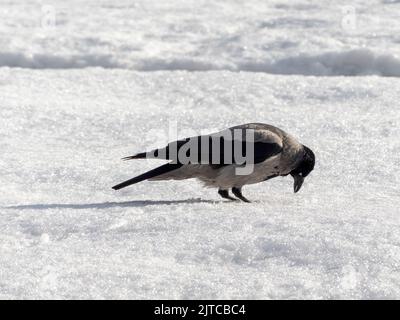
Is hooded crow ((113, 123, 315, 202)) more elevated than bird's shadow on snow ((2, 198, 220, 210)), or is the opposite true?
hooded crow ((113, 123, 315, 202))

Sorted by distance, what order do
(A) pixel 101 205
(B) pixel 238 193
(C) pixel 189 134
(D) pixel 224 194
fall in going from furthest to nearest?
1. (C) pixel 189 134
2. (D) pixel 224 194
3. (B) pixel 238 193
4. (A) pixel 101 205

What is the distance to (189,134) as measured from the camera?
900cm

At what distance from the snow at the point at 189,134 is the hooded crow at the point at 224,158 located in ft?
0.73

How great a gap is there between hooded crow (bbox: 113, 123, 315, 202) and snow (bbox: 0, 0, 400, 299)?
8.7 inches

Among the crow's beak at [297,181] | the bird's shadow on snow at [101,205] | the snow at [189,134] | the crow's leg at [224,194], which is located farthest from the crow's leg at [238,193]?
the crow's beak at [297,181]

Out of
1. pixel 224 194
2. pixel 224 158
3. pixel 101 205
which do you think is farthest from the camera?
pixel 224 194

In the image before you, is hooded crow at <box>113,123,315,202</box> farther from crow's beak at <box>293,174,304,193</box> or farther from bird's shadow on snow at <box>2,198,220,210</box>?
crow's beak at <box>293,174,304,193</box>

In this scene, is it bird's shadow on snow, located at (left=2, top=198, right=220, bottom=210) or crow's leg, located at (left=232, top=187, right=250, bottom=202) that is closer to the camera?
bird's shadow on snow, located at (left=2, top=198, right=220, bottom=210)

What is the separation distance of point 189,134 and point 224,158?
106 inches

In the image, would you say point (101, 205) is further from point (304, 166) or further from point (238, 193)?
point (304, 166)

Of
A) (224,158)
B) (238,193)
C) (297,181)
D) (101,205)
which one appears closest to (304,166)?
(297,181)

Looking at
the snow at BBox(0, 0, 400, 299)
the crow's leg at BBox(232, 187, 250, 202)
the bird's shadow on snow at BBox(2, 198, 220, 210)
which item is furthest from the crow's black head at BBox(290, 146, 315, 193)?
the bird's shadow on snow at BBox(2, 198, 220, 210)

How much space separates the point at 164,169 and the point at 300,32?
6.78 meters

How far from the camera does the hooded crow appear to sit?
6.34 metres
